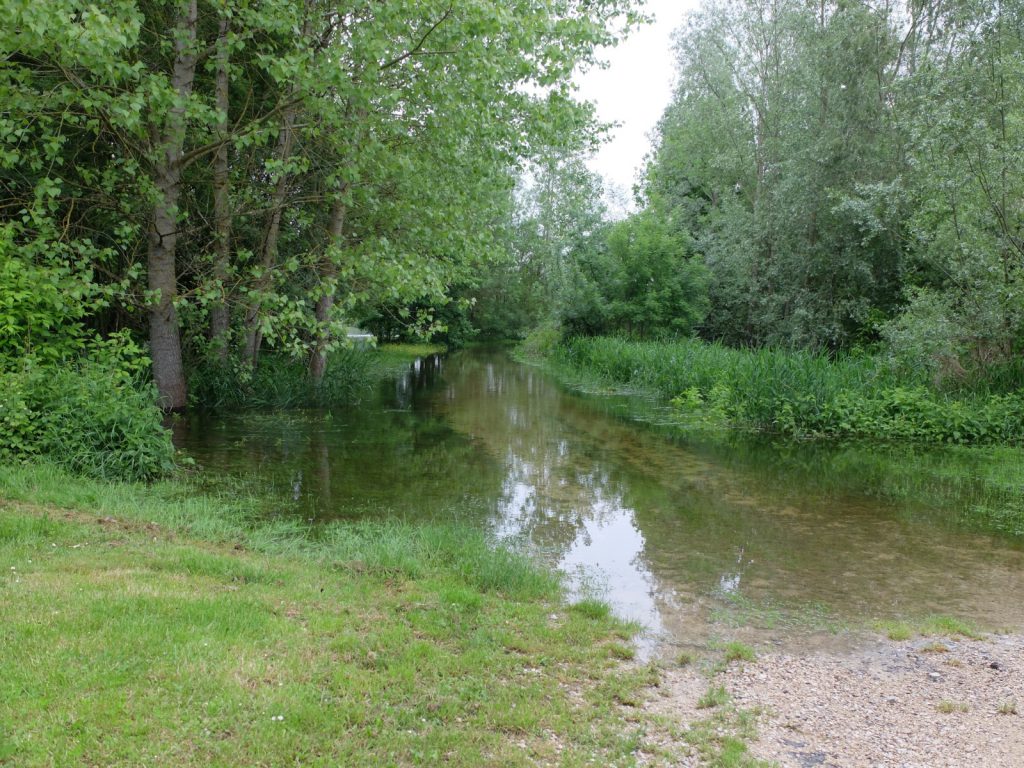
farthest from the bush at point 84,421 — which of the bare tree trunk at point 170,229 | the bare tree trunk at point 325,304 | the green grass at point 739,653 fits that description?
the green grass at point 739,653

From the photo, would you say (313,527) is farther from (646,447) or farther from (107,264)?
(107,264)

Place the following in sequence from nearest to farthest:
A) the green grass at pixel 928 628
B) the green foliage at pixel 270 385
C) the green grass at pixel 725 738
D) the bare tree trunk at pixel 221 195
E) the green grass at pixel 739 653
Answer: the green grass at pixel 725 738 < the green grass at pixel 739 653 < the green grass at pixel 928 628 < the bare tree trunk at pixel 221 195 < the green foliage at pixel 270 385

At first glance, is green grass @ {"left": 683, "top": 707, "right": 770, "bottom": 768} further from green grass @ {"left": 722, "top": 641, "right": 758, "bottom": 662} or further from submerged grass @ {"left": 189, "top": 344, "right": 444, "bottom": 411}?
submerged grass @ {"left": 189, "top": 344, "right": 444, "bottom": 411}

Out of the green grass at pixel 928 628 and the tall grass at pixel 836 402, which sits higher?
the tall grass at pixel 836 402

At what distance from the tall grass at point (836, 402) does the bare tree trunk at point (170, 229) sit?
984 cm

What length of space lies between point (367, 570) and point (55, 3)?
5.75 meters

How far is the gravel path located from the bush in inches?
260

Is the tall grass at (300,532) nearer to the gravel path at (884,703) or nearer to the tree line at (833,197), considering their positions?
the gravel path at (884,703)

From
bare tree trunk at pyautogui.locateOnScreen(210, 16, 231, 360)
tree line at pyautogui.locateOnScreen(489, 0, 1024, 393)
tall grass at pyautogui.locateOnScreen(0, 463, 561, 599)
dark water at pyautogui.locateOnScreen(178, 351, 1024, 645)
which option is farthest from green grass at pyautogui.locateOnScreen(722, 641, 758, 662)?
tree line at pyautogui.locateOnScreen(489, 0, 1024, 393)

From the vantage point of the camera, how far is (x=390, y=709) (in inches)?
143

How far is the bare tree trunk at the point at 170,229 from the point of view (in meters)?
10.1

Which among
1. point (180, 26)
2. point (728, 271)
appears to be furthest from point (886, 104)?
point (180, 26)

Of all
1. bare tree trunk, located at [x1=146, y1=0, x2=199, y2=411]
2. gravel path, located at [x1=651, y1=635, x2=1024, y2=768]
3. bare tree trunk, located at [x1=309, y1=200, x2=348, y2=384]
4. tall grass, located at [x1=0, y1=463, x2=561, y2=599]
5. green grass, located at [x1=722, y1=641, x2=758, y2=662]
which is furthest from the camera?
bare tree trunk, located at [x1=309, y1=200, x2=348, y2=384]

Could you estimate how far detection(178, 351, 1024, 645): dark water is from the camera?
19.7 feet
